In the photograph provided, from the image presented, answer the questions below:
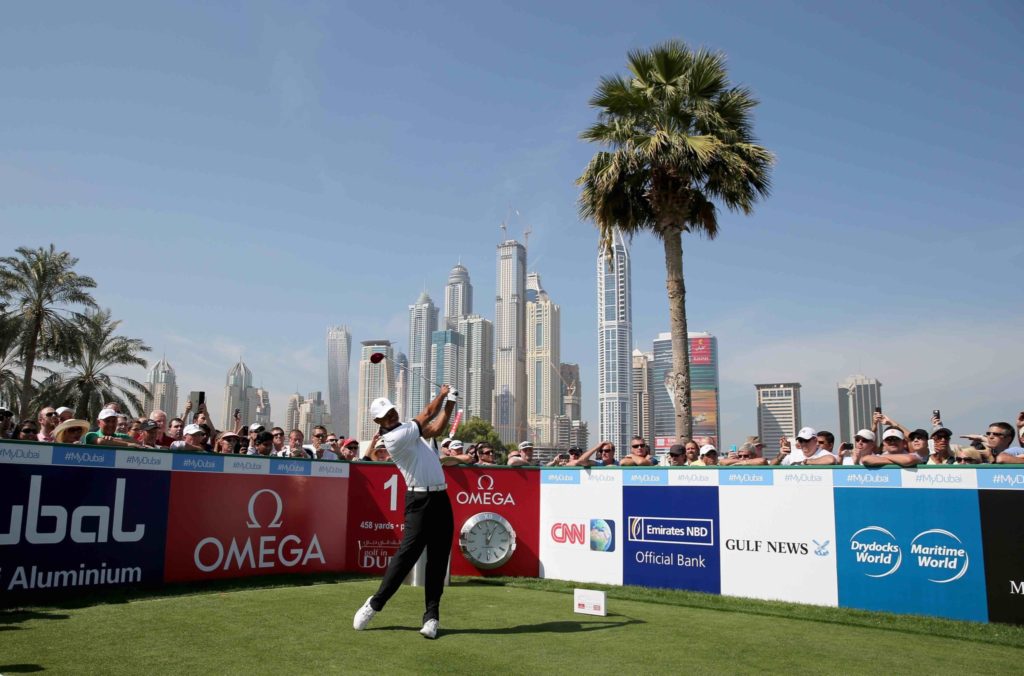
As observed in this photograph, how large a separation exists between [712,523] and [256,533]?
22.1 ft

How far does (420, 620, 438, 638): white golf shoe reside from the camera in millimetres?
6984

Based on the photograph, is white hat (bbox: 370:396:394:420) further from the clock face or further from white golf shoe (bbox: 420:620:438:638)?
the clock face

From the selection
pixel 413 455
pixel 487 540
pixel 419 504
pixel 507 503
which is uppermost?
pixel 413 455

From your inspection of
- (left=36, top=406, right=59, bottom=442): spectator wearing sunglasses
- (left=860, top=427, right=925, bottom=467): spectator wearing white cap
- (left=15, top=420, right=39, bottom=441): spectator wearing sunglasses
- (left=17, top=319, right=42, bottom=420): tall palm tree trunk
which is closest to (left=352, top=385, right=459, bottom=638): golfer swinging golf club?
(left=860, top=427, right=925, bottom=467): spectator wearing white cap

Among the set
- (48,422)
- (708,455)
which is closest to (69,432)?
(48,422)

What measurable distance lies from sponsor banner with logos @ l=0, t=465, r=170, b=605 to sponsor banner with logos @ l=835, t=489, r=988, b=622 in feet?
29.8

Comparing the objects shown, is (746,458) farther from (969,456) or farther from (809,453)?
(969,456)

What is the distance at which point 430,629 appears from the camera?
7.00 meters

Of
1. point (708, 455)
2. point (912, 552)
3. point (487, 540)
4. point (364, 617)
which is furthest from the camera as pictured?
point (487, 540)

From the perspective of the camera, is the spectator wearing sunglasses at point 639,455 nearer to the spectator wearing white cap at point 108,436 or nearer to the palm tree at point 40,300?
the spectator wearing white cap at point 108,436

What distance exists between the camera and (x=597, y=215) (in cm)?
1848

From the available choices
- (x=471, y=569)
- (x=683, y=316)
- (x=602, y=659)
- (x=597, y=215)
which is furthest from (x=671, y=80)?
(x=602, y=659)

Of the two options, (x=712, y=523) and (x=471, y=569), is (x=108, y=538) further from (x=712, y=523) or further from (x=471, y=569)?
(x=712, y=523)

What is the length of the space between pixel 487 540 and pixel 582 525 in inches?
62.1
